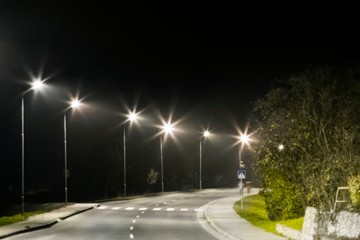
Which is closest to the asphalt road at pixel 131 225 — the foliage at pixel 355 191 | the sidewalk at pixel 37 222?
the sidewalk at pixel 37 222

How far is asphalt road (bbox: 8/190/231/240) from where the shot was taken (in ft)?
94.7

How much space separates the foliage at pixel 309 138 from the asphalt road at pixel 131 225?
16.0 feet

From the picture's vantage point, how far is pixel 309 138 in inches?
1185

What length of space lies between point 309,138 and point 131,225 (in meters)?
11.0

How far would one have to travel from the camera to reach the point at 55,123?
9775 centimetres

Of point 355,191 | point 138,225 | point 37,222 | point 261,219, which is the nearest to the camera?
point 355,191

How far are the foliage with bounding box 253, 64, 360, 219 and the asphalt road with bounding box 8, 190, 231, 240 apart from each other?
4879 mm

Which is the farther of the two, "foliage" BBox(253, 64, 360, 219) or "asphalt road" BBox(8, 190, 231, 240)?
"asphalt road" BBox(8, 190, 231, 240)

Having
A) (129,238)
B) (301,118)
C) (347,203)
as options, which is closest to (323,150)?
(301,118)

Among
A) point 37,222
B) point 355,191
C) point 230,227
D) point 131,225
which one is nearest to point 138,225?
point 131,225

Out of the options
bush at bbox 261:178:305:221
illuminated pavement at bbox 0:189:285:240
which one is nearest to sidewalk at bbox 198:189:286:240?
illuminated pavement at bbox 0:189:285:240

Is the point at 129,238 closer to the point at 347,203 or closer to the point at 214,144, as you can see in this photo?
the point at 347,203

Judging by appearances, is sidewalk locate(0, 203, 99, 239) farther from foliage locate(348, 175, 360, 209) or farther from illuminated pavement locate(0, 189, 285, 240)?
foliage locate(348, 175, 360, 209)

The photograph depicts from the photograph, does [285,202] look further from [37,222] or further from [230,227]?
[37,222]
